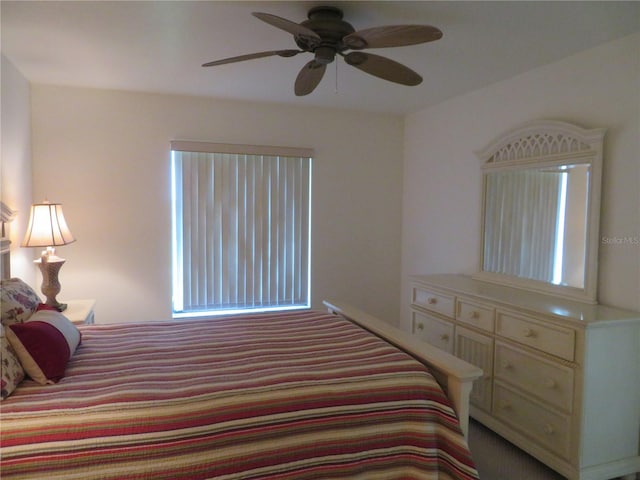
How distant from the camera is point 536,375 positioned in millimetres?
2307

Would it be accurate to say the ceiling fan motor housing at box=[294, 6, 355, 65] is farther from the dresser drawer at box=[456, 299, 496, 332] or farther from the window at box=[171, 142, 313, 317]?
the window at box=[171, 142, 313, 317]

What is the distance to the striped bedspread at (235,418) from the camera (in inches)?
53.3

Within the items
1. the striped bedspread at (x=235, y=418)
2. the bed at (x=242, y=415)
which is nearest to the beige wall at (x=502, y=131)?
the bed at (x=242, y=415)

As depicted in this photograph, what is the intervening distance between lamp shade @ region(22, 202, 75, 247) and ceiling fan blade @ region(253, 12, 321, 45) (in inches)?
81.4

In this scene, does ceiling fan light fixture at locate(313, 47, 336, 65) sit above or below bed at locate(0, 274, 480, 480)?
above

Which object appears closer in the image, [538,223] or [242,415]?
[242,415]

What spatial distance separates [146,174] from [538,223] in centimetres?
306

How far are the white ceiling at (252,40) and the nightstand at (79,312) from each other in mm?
1655

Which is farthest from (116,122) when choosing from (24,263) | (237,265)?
(237,265)

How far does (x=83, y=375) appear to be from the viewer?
1699 millimetres

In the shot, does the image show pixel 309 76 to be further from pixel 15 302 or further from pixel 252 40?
pixel 15 302

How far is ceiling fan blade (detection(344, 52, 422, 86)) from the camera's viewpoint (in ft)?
6.61

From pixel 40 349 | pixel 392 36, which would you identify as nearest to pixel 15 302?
pixel 40 349

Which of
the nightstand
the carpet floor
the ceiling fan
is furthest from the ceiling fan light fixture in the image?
the carpet floor
